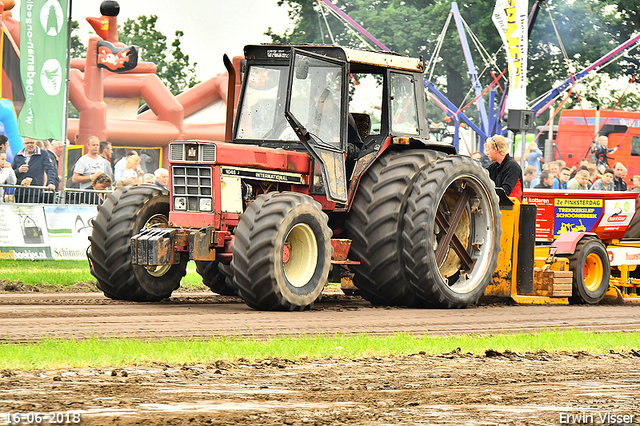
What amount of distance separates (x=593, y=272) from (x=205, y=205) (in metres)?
5.95

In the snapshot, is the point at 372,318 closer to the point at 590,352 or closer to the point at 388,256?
the point at 388,256

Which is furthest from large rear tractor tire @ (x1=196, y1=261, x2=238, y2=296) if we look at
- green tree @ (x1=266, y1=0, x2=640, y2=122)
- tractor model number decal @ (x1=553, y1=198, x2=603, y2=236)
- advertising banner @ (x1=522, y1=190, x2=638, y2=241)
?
green tree @ (x1=266, y1=0, x2=640, y2=122)

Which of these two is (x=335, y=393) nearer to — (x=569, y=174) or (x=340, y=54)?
(x=340, y=54)

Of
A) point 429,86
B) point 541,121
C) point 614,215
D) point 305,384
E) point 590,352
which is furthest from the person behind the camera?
point 541,121

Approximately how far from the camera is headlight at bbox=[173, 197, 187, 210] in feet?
35.5

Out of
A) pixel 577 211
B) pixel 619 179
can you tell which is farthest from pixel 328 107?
pixel 619 179

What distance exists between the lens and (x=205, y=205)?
35.0ft

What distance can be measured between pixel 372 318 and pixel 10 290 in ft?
18.0

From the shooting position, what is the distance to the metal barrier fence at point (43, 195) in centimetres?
1814

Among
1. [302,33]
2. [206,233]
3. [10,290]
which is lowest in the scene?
[10,290]

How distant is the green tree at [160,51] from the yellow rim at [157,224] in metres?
49.6

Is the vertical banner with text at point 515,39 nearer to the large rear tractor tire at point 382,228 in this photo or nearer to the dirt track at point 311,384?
the large rear tractor tire at point 382,228

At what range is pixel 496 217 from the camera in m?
12.4

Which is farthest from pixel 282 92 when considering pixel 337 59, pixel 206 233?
pixel 206 233
